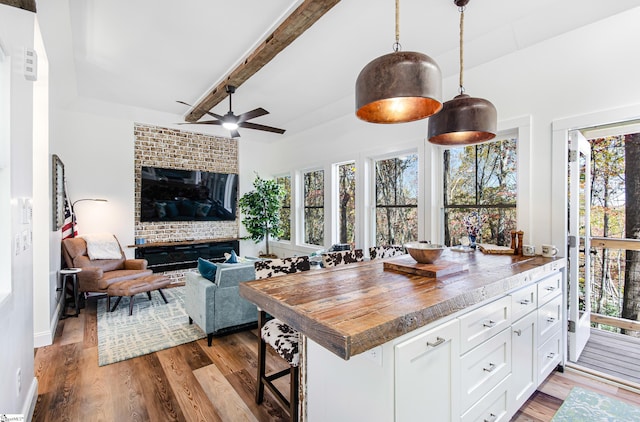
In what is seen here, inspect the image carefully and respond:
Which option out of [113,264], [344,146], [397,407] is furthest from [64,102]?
[397,407]

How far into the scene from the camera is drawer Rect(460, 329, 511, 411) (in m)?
1.40

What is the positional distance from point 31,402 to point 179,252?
344 centimetres

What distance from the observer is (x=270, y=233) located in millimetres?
5945

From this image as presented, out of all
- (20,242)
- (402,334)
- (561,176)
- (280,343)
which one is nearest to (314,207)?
(561,176)

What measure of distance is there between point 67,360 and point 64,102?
3.63 metres

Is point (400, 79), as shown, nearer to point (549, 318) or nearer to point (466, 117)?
point (466, 117)

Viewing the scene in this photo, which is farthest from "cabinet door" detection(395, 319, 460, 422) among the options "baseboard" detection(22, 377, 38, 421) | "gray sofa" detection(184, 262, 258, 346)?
"baseboard" detection(22, 377, 38, 421)

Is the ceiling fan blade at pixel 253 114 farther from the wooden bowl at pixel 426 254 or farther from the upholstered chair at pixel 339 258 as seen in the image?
the wooden bowl at pixel 426 254

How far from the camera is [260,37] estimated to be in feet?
9.46

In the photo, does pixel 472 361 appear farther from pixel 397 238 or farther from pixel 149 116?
pixel 149 116

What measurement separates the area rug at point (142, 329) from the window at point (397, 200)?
273cm

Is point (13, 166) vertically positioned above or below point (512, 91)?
below

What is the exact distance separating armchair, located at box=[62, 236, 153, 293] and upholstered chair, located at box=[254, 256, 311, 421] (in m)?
2.88

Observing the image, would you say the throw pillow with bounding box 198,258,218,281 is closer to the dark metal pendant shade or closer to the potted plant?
the dark metal pendant shade
